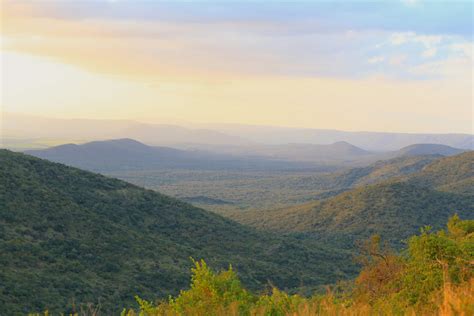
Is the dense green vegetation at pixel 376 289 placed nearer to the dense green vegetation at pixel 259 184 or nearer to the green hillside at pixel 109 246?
the green hillside at pixel 109 246

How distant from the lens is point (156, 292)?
29406mm

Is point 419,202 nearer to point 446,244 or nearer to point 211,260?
point 211,260

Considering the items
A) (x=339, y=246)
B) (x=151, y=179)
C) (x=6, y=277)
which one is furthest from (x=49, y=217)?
(x=151, y=179)

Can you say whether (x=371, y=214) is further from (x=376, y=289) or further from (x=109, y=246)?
(x=376, y=289)

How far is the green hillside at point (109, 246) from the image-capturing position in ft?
85.4

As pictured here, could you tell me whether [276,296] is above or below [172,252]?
above

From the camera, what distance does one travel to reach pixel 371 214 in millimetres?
64188

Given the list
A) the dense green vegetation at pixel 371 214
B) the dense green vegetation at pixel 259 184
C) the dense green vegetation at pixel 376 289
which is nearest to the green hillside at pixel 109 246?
the dense green vegetation at pixel 371 214

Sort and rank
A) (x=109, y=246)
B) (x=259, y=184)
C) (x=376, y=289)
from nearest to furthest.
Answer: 1. (x=376, y=289)
2. (x=109, y=246)
3. (x=259, y=184)

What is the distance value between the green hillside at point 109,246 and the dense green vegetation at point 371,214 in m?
9.26

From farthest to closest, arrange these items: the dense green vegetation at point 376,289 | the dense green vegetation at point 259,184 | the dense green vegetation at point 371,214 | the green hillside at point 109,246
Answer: the dense green vegetation at point 259,184 < the dense green vegetation at point 371,214 < the green hillside at point 109,246 < the dense green vegetation at point 376,289

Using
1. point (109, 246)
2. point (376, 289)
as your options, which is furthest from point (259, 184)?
point (376, 289)

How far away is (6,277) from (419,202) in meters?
57.4

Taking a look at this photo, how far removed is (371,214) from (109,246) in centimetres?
4114
